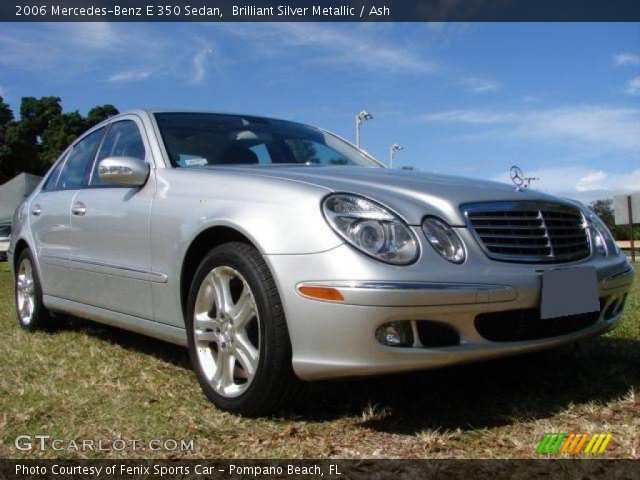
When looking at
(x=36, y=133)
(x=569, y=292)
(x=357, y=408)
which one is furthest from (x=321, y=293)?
(x=36, y=133)

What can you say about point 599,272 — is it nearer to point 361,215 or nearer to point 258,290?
point 361,215

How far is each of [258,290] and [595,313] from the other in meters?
1.54

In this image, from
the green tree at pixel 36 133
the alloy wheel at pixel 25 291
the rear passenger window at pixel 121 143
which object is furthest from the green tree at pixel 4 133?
the rear passenger window at pixel 121 143

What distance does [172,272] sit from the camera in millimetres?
3238

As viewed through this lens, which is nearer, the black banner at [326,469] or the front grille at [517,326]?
the black banner at [326,469]

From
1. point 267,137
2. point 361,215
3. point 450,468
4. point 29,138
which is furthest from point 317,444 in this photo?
point 29,138

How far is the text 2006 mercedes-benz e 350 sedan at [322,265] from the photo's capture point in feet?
8.18

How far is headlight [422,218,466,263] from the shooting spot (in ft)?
8.46

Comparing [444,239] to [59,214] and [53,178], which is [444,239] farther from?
[53,178]

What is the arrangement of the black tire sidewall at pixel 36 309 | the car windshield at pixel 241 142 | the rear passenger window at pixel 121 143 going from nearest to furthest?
the car windshield at pixel 241 142 < the rear passenger window at pixel 121 143 < the black tire sidewall at pixel 36 309

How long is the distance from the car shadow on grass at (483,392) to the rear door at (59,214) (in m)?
2.12

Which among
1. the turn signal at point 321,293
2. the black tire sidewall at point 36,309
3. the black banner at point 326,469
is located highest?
the turn signal at point 321,293

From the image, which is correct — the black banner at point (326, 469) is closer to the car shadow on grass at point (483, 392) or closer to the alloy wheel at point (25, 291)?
the car shadow on grass at point (483, 392)

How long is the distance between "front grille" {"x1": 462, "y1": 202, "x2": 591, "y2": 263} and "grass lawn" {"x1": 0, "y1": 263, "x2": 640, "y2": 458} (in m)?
0.66
